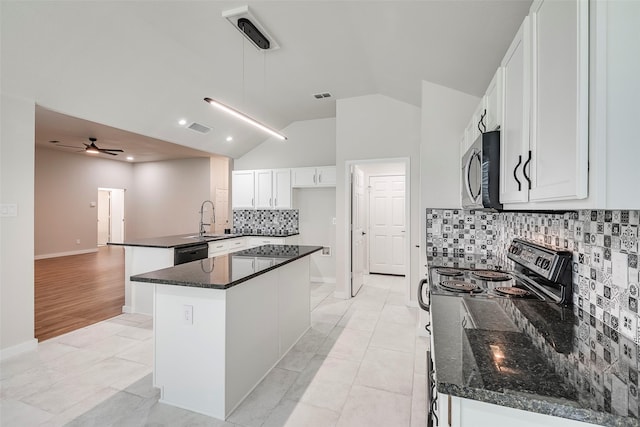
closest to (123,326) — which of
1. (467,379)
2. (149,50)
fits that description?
(149,50)

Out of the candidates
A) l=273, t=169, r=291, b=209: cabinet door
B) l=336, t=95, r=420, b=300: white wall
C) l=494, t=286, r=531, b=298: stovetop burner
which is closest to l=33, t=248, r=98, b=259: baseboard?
l=273, t=169, r=291, b=209: cabinet door

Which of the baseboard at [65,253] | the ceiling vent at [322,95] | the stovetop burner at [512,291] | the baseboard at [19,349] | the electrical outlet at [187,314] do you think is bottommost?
the baseboard at [19,349]

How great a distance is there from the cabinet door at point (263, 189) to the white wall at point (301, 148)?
0.30m

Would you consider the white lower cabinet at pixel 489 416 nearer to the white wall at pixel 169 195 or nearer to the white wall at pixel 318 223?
the white wall at pixel 318 223

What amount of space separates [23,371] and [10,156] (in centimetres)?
191

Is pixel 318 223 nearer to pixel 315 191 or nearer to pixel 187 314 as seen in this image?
pixel 315 191

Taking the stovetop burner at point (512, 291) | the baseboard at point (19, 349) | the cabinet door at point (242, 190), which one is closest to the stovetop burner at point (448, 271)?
the stovetop burner at point (512, 291)

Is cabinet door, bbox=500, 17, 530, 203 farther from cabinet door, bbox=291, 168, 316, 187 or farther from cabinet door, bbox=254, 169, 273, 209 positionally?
cabinet door, bbox=254, 169, 273, 209

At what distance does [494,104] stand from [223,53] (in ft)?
9.44

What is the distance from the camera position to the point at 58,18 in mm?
2521

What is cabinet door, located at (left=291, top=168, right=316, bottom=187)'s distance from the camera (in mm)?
5367

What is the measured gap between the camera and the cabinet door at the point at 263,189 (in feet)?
18.7

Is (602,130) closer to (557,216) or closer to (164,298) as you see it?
(557,216)

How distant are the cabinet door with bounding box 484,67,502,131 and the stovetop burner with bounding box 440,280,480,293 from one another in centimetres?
88
